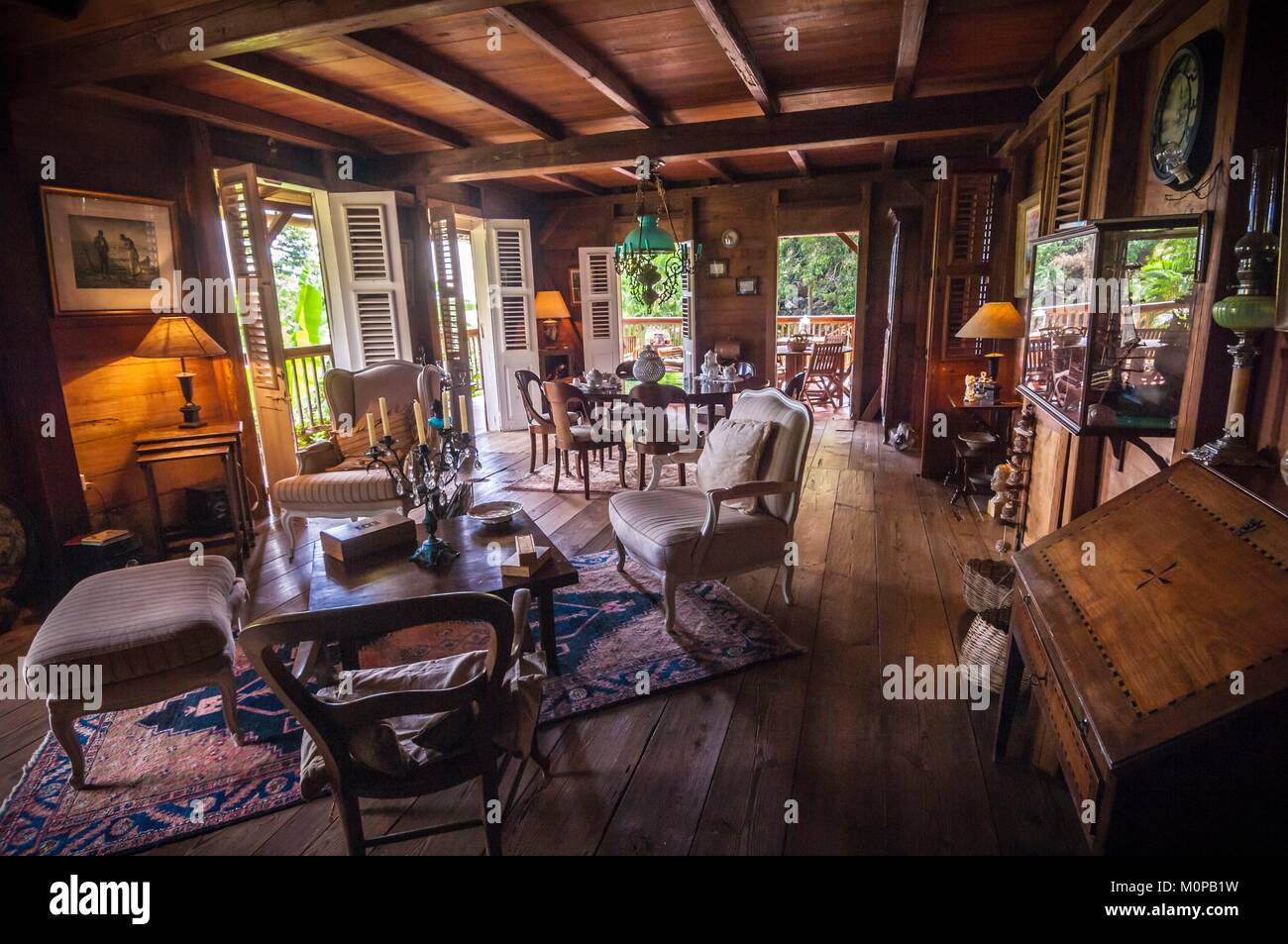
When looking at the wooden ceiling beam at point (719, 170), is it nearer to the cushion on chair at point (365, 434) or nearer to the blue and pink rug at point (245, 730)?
the cushion on chair at point (365, 434)

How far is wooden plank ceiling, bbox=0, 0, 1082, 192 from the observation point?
106 inches

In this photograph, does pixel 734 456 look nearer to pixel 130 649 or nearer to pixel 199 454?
pixel 130 649

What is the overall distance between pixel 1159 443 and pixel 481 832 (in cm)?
248

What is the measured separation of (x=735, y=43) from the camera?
3123 millimetres

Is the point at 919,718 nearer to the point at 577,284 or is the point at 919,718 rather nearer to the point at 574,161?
Answer: the point at 574,161

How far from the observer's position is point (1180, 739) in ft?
3.72

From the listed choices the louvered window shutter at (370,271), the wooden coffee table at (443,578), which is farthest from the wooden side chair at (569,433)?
the wooden coffee table at (443,578)

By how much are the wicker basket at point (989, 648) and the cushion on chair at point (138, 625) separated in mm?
2560

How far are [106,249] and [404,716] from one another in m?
3.65

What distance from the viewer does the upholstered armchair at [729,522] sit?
286 cm


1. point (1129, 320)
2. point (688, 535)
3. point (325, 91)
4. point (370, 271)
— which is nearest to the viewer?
point (1129, 320)

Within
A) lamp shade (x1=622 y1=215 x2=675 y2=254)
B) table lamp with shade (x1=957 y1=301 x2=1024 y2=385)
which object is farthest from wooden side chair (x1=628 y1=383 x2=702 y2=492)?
table lamp with shade (x1=957 y1=301 x2=1024 y2=385)

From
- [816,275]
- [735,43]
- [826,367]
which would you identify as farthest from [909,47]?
[816,275]
